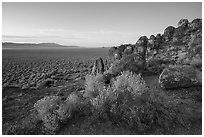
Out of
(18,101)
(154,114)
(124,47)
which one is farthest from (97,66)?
(154,114)

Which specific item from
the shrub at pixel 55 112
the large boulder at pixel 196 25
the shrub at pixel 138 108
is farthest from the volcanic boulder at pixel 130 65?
the large boulder at pixel 196 25

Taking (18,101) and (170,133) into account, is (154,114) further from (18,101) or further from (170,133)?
(18,101)

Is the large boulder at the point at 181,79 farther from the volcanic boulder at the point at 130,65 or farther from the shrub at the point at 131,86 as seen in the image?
the volcanic boulder at the point at 130,65

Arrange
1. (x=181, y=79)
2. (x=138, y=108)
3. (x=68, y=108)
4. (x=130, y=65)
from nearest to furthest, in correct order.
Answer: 1. (x=138, y=108)
2. (x=68, y=108)
3. (x=181, y=79)
4. (x=130, y=65)

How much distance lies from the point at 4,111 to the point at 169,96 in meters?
7.93

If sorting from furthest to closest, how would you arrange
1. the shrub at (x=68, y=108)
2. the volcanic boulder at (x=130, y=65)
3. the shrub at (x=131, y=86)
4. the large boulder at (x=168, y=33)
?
the large boulder at (x=168, y=33)
the volcanic boulder at (x=130, y=65)
the shrub at (x=131, y=86)
the shrub at (x=68, y=108)

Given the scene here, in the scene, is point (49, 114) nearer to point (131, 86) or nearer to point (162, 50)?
point (131, 86)

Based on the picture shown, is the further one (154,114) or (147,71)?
(147,71)

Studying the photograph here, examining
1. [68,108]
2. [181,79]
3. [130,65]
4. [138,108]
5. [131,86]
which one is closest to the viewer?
[138,108]

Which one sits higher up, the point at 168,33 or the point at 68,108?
the point at 168,33

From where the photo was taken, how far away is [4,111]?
23.9ft

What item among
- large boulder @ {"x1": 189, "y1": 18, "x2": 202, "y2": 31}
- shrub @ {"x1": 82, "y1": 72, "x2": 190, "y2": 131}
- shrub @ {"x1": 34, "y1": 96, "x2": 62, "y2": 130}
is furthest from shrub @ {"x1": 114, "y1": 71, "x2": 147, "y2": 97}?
large boulder @ {"x1": 189, "y1": 18, "x2": 202, "y2": 31}

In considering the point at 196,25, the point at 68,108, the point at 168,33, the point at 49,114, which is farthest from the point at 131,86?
the point at 168,33

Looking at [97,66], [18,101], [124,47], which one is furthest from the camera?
[124,47]
